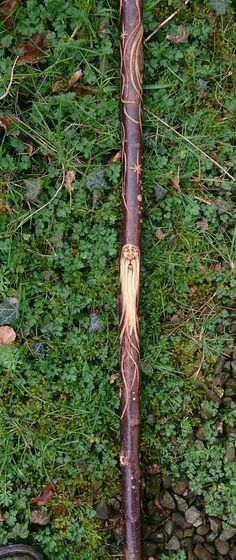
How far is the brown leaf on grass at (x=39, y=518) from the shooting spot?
11.1ft

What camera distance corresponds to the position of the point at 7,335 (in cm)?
343

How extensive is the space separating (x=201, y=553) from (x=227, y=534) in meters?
0.17

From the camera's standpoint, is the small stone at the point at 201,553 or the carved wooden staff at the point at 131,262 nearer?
the carved wooden staff at the point at 131,262

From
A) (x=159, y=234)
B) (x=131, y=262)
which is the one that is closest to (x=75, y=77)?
(x=159, y=234)

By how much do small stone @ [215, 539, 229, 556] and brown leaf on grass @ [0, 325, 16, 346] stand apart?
5.13 ft

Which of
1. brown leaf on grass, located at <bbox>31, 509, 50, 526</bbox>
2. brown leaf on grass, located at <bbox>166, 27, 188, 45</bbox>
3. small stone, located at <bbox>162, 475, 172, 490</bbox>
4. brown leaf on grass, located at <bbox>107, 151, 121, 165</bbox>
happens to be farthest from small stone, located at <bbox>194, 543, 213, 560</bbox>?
brown leaf on grass, located at <bbox>166, 27, 188, 45</bbox>

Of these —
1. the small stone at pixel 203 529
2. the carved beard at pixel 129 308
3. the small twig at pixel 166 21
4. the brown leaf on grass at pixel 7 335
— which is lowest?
the small stone at pixel 203 529

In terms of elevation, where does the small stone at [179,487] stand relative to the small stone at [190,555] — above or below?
above

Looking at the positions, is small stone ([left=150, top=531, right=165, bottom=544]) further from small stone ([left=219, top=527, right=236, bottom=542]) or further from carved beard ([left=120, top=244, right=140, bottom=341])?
carved beard ([left=120, top=244, right=140, bottom=341])

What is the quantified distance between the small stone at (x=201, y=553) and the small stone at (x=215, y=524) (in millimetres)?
113

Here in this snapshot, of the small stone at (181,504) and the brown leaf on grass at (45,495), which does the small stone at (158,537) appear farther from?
the brown leaf on grass at (45,495)

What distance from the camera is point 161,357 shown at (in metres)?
3.48

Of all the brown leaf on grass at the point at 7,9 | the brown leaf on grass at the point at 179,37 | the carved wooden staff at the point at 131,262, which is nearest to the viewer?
the carved wooden staff at the point at 131,262

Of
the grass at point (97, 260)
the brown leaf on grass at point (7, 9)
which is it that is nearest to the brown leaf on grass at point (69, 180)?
the grass at point (97, 260)
